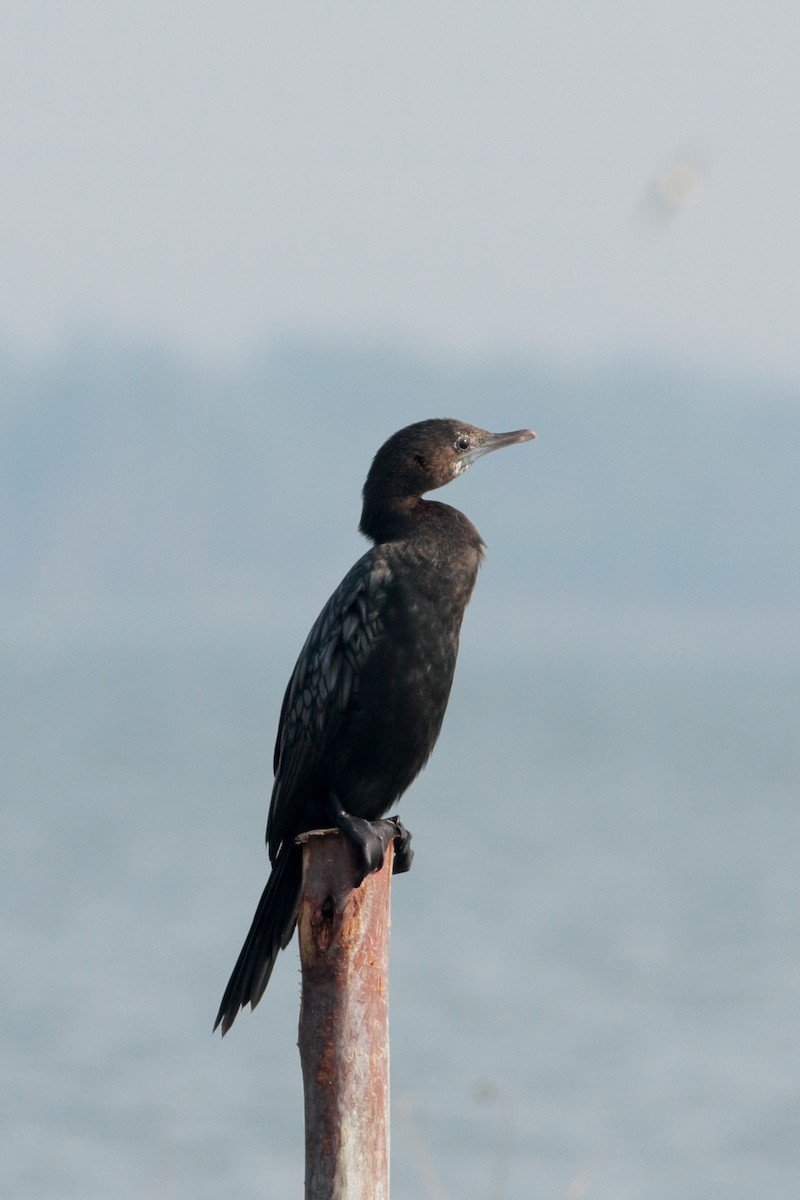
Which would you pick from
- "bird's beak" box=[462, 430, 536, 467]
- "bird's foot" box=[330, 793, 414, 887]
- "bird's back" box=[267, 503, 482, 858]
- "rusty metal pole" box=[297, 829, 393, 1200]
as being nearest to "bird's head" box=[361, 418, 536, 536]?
"bird's beak" box=[462, 430, 536, 467]

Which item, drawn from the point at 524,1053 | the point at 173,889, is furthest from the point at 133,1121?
the point at 173,889

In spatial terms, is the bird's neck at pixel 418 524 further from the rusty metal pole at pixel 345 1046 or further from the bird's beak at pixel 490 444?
the rusty metal pole at pixel 345 1046

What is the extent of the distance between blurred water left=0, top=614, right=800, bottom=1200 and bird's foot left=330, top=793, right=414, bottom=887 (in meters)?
0.91

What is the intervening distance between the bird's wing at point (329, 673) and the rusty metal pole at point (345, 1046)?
3.57 ft

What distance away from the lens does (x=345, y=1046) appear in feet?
14.0

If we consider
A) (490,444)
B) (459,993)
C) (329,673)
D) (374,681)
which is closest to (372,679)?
(374,681)

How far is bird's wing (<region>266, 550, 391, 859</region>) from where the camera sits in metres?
5.48

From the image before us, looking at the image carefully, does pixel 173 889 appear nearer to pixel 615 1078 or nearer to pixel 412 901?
pixel 412 901

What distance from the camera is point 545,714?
97.4 meters

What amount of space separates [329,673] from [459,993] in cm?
1554

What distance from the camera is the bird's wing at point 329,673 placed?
5480mm

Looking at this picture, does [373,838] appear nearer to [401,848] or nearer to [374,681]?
[401,848]

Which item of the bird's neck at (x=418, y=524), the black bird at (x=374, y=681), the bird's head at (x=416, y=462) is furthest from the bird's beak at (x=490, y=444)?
the black bird at (x=374, y=681)

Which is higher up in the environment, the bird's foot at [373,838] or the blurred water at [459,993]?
the blurred water at [459,993]
